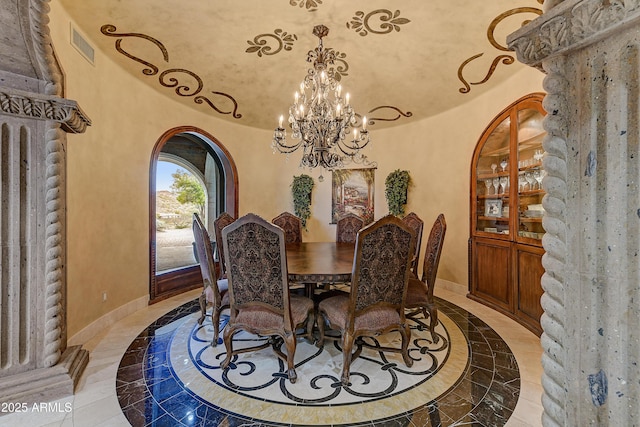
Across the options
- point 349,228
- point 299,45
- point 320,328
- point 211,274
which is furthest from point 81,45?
point 349,228

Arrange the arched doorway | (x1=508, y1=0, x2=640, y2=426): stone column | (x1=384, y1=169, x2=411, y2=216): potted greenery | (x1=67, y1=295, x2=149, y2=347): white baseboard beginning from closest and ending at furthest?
1. (x1=508, y1=0, x2=640, y2=426): stone column
2. (x1=67, y1=295, x2=149, y2=347): white baseboard
3. the arched doorway
4. (x1=384, y1=169, x2=411, y2=216): potted greenery

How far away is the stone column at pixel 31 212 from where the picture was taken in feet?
5.80

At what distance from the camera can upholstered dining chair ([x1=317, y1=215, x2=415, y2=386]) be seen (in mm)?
1962

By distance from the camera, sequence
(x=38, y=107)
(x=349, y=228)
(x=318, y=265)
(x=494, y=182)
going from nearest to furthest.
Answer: (x=38, y=107)
(x=318, y=265)
(x=494, y=182)
(x=349, y=228)

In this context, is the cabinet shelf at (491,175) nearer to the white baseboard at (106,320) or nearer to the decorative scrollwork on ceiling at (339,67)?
the decorative scrollwork on ceiling at (339,67)

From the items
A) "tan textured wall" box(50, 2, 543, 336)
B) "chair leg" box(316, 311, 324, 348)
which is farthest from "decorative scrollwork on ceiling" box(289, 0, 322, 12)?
"chair leg" box(316, 311, 324, 348)

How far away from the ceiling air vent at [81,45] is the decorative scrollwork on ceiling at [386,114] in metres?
3.82

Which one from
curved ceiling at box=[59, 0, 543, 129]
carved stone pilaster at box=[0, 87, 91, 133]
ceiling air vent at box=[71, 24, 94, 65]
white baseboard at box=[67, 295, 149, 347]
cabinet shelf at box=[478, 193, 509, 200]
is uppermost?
curved ceiling at box=[59, 0, 543, 129]

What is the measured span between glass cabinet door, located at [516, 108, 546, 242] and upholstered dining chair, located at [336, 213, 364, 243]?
2.00 metres

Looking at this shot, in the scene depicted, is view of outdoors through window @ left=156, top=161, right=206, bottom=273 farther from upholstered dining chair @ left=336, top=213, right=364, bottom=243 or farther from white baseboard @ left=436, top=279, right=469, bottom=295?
white baseboard @ left=436, top=279, right=469, bottom=295

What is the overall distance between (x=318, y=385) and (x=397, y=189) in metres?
3.64

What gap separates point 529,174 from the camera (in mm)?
3191

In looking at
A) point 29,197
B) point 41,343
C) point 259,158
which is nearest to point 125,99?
point 29,197

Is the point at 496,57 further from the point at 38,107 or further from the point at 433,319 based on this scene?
the point at 38,107
